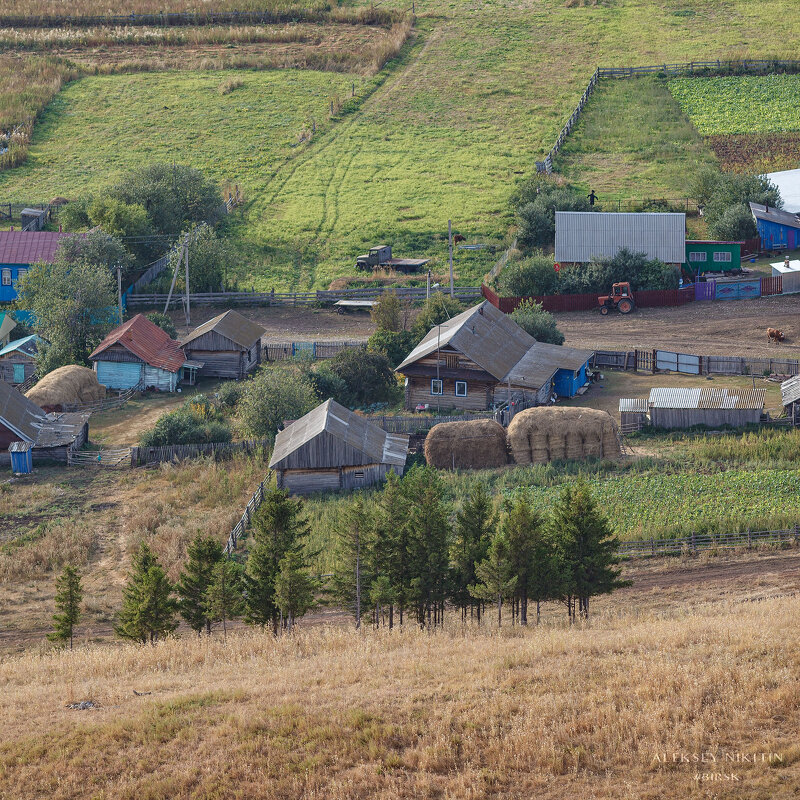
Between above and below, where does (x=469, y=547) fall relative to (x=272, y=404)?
below

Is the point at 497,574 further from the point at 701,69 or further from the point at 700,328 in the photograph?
the point at 701,69

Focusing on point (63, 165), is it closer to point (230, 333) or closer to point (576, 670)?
point (230, 333)

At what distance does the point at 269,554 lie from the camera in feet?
94.9

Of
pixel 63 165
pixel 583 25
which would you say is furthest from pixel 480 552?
pixel 583 25

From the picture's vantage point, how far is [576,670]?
21438 mm

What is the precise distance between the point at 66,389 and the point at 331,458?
57.9 ft

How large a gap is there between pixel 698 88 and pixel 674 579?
74.2 meters

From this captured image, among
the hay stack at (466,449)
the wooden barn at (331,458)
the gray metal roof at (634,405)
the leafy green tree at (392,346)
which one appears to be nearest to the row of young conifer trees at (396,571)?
the wooden barn at (331,458)

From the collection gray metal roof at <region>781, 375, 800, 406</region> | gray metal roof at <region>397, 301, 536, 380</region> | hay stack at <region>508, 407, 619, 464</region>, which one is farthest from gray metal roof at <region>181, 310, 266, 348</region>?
gray metal roof at <region>781, 375, 800, 406</region>

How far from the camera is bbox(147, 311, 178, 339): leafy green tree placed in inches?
2420

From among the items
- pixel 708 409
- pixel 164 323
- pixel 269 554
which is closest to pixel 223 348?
pixel 164 323

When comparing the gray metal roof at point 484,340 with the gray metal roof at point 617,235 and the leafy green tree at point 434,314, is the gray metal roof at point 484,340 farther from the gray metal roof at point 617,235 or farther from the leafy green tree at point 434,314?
the gray metal roof at point 617,235

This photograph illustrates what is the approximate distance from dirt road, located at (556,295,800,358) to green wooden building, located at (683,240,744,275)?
3893 millimetres

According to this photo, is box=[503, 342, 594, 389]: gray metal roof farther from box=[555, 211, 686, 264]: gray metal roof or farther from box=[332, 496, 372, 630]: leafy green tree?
box=[332, 496, 372, 630]: leafy green tree
